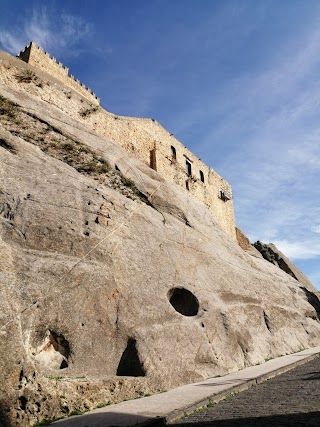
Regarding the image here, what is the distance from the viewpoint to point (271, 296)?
1557 cm

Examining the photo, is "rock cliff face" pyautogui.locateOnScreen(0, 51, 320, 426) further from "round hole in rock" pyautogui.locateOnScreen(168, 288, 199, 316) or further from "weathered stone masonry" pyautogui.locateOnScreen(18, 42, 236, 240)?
"weathered stone masonry" pyautogui.locateOnScreen(18, 42, 236, 240)

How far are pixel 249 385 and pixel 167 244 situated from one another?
4.91 meters

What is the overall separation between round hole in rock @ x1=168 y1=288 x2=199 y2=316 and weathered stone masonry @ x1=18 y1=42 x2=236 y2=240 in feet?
31.3

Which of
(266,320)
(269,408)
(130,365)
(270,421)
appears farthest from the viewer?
(266,320)

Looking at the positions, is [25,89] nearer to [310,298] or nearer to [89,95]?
[89,95]

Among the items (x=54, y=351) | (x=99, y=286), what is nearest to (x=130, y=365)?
(x=54, y=351)

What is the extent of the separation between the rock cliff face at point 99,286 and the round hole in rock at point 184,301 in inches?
1.4

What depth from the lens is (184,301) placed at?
11.0m

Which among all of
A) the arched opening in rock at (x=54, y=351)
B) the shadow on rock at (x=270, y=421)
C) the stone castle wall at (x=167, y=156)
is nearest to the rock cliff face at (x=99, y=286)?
the arched opening in rock at (x=54, y=351)

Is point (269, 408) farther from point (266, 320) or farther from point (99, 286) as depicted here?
point (266, 320)

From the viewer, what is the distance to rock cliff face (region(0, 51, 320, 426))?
6.68m

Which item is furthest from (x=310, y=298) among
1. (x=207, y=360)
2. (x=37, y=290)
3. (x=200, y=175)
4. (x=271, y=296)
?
(x=37, y=290)

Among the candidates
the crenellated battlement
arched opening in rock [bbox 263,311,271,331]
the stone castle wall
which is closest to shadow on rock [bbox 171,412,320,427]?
arched opening in rock [bbox 263,311,271,331]

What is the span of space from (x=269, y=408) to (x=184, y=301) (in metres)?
5.34
